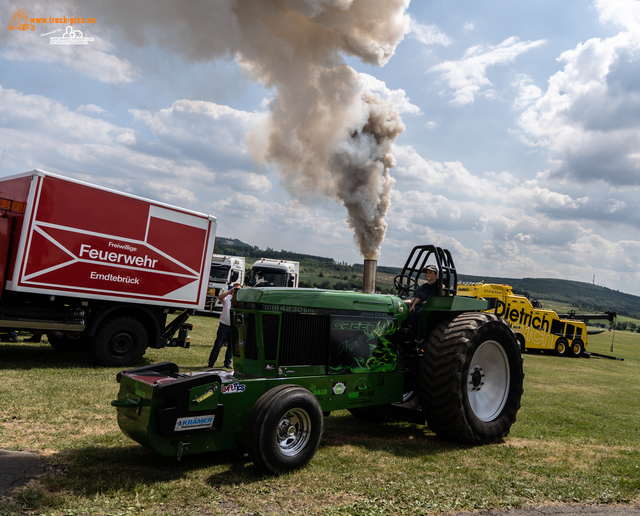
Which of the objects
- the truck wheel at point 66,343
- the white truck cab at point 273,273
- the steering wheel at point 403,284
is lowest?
the truck wheel at point 66,343

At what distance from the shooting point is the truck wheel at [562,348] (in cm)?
2347

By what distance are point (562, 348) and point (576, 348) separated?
2.85ft

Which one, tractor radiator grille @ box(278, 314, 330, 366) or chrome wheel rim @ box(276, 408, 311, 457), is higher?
tractor radiator grille @ box(278, 314, 330, 366)

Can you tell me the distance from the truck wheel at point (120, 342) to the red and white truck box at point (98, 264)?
2 centimetres

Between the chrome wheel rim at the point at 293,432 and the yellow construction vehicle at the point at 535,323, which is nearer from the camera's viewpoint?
the chrome wheel rim at the point at 293,432

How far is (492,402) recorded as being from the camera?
665 centimetres

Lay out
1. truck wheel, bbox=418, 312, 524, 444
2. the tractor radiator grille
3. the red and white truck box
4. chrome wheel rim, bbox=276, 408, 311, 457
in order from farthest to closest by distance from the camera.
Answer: the red and white truck box, truck wheel, bbox=418, 312, 524, 444, the tractor radiator grille, chrome wheel rim, bbox=276, 408, 311, 457

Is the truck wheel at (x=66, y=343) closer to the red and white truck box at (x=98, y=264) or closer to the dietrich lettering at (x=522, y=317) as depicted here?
the red and white truck box at (x=98, y=264)

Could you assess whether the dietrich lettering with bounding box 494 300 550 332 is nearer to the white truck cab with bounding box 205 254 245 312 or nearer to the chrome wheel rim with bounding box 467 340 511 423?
the white truck cab with bounding box 205 254 245 312

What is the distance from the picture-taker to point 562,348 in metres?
23.6

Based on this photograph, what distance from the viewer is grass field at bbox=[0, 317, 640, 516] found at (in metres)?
3.94

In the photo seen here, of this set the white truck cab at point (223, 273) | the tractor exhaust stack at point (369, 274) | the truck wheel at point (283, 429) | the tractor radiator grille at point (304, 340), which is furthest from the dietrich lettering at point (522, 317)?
the truck wheel at point (283, 429)

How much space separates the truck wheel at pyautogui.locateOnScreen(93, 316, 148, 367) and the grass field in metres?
1.47

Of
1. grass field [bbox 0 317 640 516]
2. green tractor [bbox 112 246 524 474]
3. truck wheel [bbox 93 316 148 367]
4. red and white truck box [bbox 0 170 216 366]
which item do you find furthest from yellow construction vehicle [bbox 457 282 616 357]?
green tractor [bbox 112 246 524 474]
